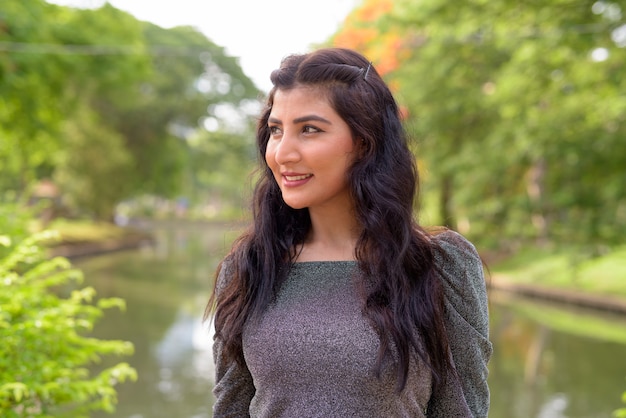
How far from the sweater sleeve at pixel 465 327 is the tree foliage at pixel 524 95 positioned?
6.13 m

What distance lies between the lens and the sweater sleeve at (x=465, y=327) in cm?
158

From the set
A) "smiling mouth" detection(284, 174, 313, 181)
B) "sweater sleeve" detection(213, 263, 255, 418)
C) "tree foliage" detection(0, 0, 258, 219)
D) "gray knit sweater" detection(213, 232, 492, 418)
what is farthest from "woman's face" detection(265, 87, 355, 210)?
"tree foliage" detection(0, 0, 258, 219)

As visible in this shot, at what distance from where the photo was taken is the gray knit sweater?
1489 millimetres

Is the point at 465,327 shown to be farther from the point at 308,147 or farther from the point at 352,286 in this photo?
the point at 308,147

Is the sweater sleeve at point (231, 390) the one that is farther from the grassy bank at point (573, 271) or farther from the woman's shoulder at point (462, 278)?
the grassy bank at point (573, 271)

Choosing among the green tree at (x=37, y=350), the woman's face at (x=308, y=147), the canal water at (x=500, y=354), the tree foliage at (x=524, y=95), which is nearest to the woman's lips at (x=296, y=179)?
the woman's face at (x=308, y=147)

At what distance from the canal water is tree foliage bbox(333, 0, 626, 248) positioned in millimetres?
1730

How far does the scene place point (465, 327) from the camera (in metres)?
1.57

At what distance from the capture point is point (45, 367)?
273cm

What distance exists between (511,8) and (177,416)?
6.50 metres

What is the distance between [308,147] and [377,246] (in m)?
0.25

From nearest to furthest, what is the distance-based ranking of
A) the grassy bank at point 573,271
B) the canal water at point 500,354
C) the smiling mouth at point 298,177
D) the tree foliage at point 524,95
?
the smiling mouth at point 298,177, the canal water at point 500,354, the tree foliage at point 524,95, the grassy bank at point 573,271

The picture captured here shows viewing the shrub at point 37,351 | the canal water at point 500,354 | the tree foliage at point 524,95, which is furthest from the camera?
the tree foliage at point 524,95

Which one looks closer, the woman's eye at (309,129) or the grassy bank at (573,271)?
the woman's eye at (309,129)
